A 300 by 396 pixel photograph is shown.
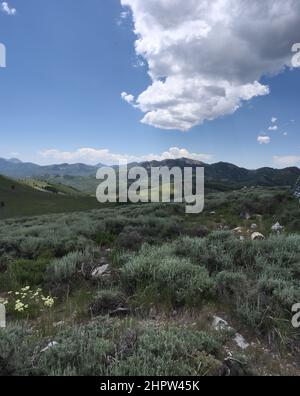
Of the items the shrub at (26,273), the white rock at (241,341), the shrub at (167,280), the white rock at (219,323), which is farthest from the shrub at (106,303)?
the shrub at (26,273)

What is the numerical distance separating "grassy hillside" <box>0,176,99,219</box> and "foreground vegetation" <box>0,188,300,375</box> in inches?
2714

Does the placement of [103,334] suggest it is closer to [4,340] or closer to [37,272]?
[4,340]

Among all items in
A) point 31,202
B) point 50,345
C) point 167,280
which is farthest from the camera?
point 31,202

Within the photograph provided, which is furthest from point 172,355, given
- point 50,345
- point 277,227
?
point 277,227

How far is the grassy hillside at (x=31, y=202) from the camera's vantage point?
76.7m

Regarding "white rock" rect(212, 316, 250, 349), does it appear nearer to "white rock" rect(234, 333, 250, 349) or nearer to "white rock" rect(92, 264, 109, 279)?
"white rock" rect(234, 333, 250, 349)

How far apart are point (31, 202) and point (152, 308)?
9605 cm

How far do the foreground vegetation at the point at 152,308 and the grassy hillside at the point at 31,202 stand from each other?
68945mm

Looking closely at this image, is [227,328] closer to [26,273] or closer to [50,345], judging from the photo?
[50,345]

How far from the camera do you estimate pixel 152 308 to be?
5.20 m

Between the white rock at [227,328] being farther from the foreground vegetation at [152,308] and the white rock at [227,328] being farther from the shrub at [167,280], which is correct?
the shrub at [167,280]

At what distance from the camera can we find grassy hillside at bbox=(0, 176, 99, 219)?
76688mm

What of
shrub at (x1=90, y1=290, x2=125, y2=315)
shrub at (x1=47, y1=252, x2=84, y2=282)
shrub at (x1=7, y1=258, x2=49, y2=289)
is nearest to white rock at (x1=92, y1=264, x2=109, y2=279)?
shrub at (x1=47, y1=252, x2=84, y2=282)

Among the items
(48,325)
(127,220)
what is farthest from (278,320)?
(127,220)
